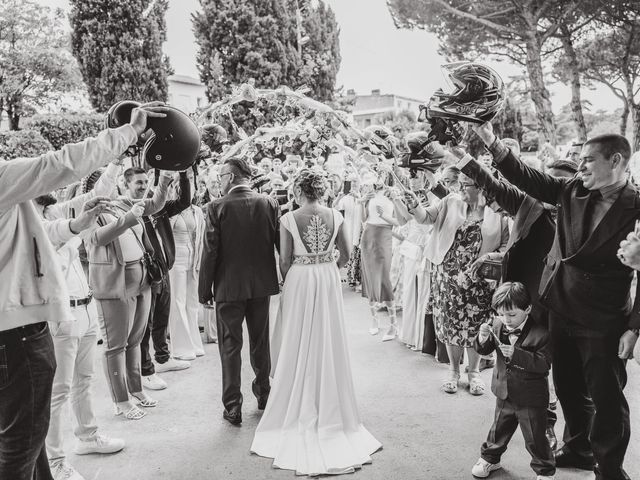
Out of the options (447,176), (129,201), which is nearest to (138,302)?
(129,201)

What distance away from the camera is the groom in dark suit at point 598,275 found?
2.71 meters

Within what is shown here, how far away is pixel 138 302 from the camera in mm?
4160

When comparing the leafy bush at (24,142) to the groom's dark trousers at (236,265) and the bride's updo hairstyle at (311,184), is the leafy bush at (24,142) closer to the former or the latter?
the groom's dark trousers at (236,265)

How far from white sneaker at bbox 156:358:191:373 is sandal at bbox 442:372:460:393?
265cm

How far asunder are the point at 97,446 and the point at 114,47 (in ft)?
55.0

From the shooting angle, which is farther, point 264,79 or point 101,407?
point 264,79

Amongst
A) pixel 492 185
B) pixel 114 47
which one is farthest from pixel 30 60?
pixel 492 185

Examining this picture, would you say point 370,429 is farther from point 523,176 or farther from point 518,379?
point 523,176

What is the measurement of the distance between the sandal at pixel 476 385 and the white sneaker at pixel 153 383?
283 cm

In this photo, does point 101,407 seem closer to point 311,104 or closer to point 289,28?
point 311,104

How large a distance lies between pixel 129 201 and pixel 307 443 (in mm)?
2226

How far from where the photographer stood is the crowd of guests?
2.18 metres

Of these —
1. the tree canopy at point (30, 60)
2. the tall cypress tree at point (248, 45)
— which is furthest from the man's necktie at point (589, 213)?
the tree canopy at point (30, 60)

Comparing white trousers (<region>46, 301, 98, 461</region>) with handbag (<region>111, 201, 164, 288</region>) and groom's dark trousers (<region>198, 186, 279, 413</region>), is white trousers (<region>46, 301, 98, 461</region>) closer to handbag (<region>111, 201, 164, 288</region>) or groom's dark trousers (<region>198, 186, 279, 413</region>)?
handbag (<region>111, 201, 164, 288</region>)
